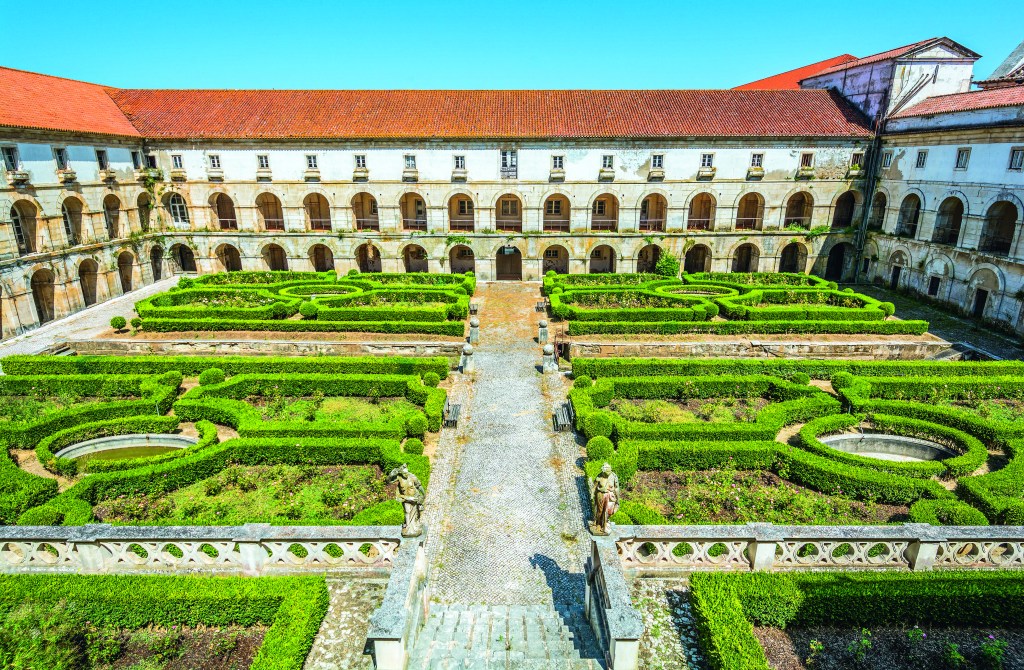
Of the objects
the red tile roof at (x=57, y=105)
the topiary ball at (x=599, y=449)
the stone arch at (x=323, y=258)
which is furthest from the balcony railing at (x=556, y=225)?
the red tile roof at (x=57, y=105)

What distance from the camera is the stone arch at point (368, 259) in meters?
44.3

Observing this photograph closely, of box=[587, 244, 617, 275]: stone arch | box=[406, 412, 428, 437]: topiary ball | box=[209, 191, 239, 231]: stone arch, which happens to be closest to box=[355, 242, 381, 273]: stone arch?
box=[209, 191, 239, 231]: stone arch

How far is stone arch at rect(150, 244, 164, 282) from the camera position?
138 ft

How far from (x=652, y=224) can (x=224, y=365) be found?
1249 inches

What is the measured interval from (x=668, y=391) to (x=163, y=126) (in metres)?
38.5

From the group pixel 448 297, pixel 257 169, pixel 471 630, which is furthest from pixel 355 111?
pixel 471 630

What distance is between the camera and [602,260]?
149 ft

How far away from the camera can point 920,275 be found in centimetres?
3622

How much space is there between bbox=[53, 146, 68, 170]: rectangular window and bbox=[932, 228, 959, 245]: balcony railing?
49.9 metres

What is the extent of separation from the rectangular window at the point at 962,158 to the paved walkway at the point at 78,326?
152 ft

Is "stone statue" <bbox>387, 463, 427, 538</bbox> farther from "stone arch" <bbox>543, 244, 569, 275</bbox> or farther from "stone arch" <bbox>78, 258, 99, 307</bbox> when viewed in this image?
"stone arch" <bbox>543, 244, 569, 275</bbox>

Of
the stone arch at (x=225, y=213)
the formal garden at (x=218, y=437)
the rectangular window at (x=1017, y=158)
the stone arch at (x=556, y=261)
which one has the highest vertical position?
the rectangular window at (x=1017, y=158)

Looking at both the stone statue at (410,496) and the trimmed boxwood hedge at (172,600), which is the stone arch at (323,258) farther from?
the trimmed boxwood hedge at (172,600)

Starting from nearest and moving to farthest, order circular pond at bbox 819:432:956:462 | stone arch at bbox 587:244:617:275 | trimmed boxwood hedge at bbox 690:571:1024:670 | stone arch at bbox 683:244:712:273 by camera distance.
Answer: trimmed boxwood hedge at bbox 690:571:1024:670, circular pond at bbox 819:432:956:462, stone arch at bbox 587:244:617:275, stone arch at bbox 683:244:712:273
